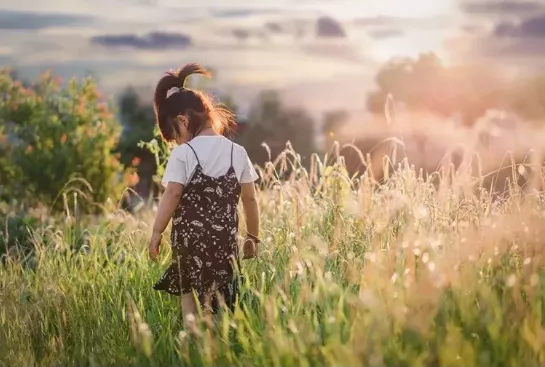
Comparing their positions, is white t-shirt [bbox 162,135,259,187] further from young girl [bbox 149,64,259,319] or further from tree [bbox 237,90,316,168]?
tree [bbox 237,90,316,168]

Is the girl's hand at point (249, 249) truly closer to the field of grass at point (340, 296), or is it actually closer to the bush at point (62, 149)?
the field of grass at point (340, 296)

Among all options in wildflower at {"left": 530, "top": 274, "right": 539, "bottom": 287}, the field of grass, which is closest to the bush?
the field of grass

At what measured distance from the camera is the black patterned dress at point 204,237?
5172mm

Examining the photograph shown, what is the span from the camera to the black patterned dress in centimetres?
517

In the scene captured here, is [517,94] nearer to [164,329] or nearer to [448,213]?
[448,213]

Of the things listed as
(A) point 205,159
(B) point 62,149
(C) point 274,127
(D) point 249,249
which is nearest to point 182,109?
(A) point 205,159

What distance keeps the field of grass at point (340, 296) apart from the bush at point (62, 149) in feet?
16.3

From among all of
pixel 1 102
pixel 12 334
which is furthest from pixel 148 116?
pixel 12 334

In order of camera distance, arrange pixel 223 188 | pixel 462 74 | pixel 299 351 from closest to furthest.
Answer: pixel 299 351 → pixel 223 188 → pixel 462 74

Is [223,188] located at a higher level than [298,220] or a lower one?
higher

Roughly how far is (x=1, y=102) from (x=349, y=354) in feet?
36.1

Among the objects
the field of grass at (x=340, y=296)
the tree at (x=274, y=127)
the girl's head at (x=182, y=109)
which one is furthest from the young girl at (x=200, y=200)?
the tree at (x=274, y=127)

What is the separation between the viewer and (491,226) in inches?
173

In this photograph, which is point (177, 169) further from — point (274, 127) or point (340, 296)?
point (274, 127)
